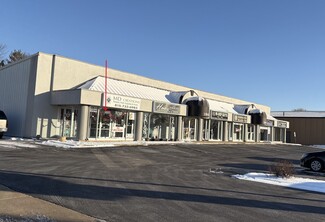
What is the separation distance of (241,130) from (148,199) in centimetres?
4039

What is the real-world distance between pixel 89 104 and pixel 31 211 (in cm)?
1947

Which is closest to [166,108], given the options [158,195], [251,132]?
[251,132]

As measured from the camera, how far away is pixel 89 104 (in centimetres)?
2564

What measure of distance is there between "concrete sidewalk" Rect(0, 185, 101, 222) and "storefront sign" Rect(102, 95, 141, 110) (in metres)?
19.2

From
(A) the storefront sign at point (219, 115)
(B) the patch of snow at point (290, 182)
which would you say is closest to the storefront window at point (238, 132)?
(A) the storefront sign at point (219, 115)

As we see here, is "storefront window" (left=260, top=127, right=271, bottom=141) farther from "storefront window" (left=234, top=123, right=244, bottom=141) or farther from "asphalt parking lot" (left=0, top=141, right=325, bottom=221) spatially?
"asphalt parking lot" (left=0, top=141, right=325, bottom=221)

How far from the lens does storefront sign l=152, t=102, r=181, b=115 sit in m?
31.0

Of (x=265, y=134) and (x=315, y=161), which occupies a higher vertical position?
→ (x=265, y=134)

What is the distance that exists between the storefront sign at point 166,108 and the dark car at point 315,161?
52.0 ft

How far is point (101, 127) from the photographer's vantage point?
28.0 metres

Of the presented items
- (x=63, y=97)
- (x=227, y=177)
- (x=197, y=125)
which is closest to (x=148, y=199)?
(x=227, y=177)

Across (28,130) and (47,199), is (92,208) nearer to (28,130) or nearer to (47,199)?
(47,199)

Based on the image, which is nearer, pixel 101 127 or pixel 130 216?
pixel 130 216

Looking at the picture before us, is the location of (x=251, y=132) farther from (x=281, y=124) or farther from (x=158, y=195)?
(x=158, y=195)
